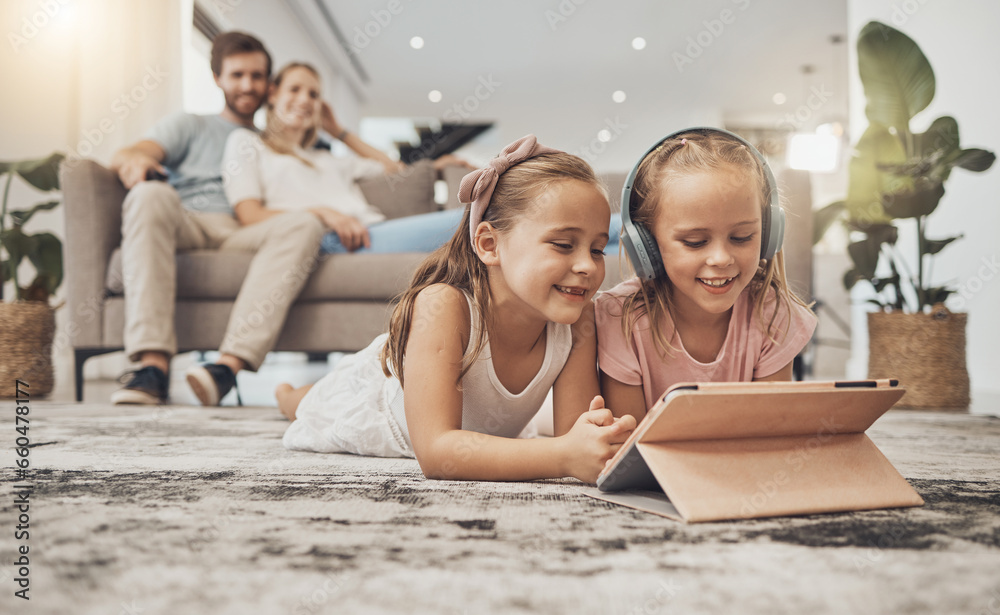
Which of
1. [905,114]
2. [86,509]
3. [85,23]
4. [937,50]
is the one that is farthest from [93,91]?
[937,50]

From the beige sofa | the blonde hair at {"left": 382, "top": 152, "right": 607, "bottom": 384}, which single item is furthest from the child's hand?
the beige sofa

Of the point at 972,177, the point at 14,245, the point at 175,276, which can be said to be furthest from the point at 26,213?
the point at 972,177

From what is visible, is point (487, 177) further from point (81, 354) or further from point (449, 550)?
point (81, 354)

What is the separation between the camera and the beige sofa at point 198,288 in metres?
1.94

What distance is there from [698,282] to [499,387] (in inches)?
12.6

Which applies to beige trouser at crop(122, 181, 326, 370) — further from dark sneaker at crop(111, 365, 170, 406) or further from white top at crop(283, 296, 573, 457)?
white top at crop(283, 296, 573, 457)

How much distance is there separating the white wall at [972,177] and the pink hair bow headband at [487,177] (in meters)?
2.26

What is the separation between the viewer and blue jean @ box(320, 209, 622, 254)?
201 centimetres

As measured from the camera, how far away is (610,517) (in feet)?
2.09

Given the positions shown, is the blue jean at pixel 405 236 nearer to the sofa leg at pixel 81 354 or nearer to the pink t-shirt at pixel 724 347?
the sofa leg at pixel 81 354

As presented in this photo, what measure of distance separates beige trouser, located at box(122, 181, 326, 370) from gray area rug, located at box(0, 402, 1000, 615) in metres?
0.98

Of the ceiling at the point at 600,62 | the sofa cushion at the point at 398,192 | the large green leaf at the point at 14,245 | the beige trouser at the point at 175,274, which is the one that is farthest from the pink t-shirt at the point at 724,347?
the ceiling at the point at 600,62

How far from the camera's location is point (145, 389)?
1.73m

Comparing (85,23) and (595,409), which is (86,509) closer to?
(595,409)
